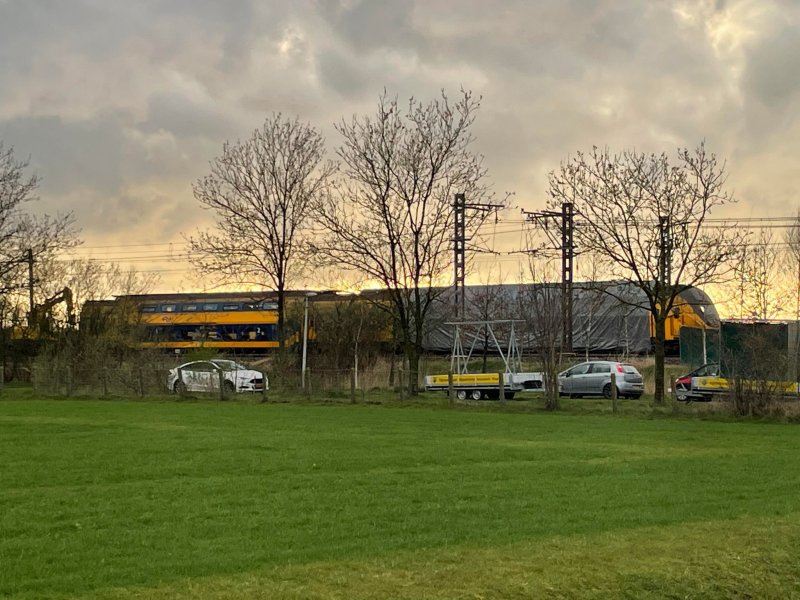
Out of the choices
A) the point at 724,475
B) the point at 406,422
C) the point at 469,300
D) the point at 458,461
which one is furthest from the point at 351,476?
the point at 469,300

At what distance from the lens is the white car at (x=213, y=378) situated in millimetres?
33125

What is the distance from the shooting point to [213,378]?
33.2 m

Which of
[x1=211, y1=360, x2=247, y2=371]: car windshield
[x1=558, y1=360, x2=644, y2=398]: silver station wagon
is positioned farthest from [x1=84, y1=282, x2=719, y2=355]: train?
[x1=558, y1=360, x2=644, y2=398]: silver station wagon

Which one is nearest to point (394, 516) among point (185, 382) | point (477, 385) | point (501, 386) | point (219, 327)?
point (501, 386)

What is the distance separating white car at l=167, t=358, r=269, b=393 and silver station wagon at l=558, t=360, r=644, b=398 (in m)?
10.9

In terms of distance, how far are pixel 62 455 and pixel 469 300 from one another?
118ft

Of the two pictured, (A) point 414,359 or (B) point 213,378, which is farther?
(A) point 414,359

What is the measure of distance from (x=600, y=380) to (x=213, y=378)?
13875mm

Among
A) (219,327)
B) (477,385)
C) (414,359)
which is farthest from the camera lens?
(219,327)

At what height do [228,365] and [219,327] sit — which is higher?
[219,327]

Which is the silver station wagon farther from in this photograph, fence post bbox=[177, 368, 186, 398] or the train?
fence post bbox=[177, 368, 186, 398]

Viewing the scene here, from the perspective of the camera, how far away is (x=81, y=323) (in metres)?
50.5

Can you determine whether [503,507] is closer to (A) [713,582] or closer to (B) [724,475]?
(A) [713,582]

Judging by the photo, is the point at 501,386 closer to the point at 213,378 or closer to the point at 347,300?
the point at 213,378
